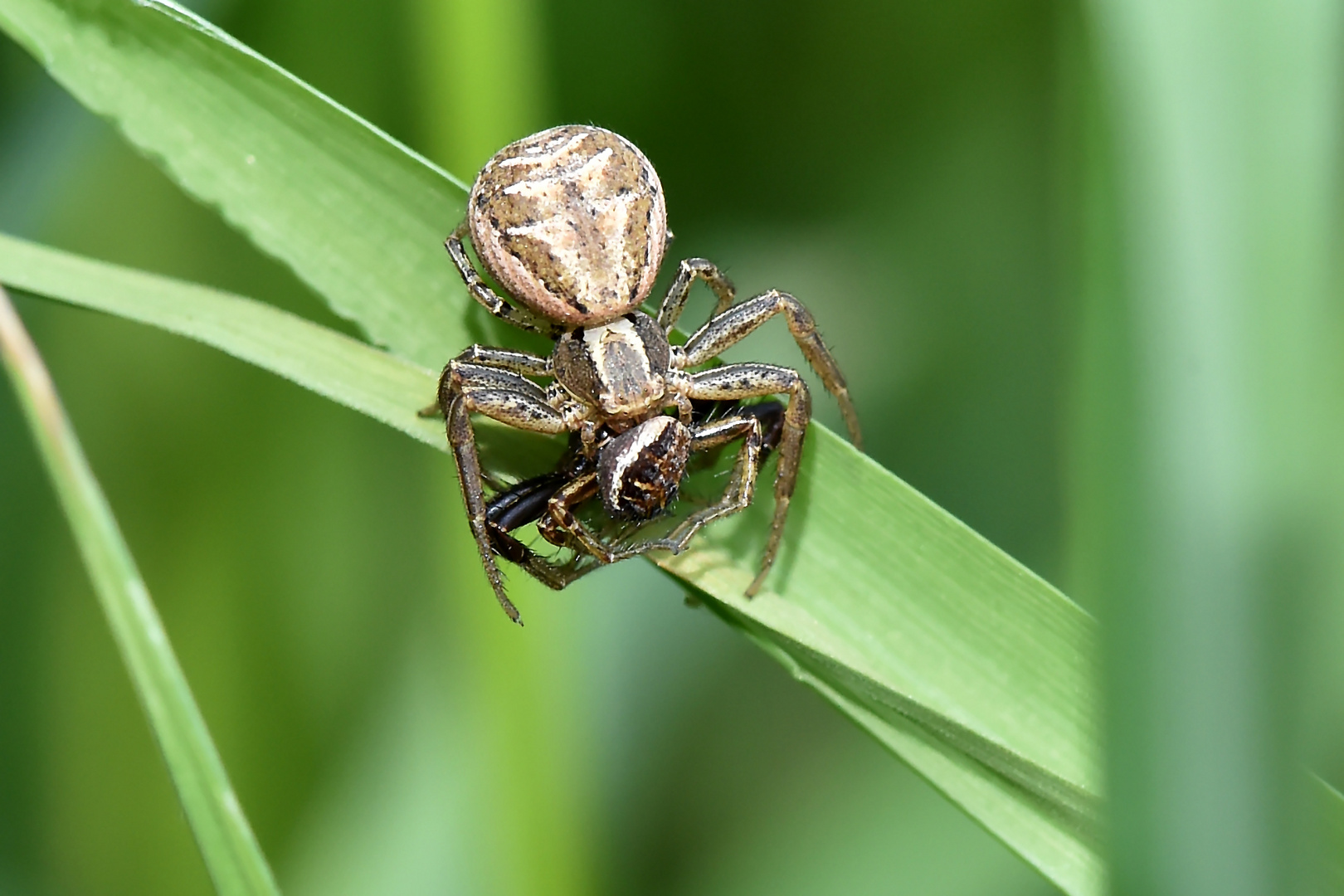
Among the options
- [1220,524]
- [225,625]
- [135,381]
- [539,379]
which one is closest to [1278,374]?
[1220,524]

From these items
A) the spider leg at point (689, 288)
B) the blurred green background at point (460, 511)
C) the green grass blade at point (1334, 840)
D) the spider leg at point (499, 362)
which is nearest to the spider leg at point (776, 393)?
the spider leg at point (689, 288)

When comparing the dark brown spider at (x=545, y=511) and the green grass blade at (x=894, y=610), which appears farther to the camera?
the dark brown spider at (x=545, y=511)

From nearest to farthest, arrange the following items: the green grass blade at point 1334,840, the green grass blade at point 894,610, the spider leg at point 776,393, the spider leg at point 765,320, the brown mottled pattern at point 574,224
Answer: the green grass blade at point 1334,840 < the green grass blade at point 894,610 < the spider leg at point 776,393 < the brown mottled pattern at point 574,224 < the spider leg at point 765,320

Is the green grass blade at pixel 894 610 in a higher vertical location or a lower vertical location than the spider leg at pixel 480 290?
lower

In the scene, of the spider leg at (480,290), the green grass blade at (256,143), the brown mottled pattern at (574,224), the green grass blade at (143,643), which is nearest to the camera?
the green grass blade at (143,643)

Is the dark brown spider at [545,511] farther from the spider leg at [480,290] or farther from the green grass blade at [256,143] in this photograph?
the green grass blade at [256,143]

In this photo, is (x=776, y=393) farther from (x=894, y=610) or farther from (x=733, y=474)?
(x=894, y=610)

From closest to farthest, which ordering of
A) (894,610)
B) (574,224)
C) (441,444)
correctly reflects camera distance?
(894,610), (441,444), (574,224)

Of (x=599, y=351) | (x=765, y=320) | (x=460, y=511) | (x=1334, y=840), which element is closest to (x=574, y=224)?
(x=599, y=351)
